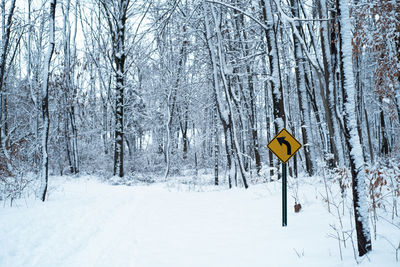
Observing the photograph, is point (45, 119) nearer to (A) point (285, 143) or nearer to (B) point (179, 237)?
(B) point (179, 237)

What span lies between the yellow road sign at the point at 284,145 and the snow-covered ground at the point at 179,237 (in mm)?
1200

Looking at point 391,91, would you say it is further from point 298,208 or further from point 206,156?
point 206,156

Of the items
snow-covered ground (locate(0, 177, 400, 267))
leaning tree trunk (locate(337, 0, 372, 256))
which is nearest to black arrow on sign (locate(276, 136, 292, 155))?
snow-covered ground (locate(0, 177, 400, 267))

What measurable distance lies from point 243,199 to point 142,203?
314 cm

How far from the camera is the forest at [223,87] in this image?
5.13m

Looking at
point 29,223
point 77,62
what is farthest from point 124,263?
point 77,62

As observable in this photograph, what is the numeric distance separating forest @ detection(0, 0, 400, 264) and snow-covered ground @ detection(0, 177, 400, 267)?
489 mm

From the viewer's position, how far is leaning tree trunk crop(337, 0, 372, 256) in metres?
2.48

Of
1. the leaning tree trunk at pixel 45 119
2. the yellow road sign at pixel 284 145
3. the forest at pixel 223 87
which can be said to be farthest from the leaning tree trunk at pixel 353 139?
the leaning tree trunk at pixel 45 119

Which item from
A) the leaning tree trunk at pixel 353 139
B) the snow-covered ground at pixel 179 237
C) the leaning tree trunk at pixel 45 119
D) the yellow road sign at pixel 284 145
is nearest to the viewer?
the leaning tree trunk at pixel 353 139

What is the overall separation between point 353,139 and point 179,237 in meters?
3.25

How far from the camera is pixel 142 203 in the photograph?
7.70 m

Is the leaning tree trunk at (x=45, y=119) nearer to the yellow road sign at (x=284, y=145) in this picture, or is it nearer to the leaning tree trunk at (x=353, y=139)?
the yellow road sign at (x=284, y=145)

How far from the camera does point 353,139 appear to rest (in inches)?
99.6
